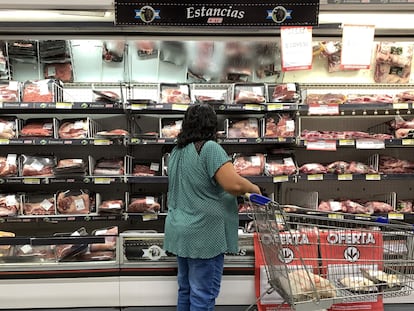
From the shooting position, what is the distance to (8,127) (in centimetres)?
372

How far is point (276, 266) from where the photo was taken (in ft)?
7.86

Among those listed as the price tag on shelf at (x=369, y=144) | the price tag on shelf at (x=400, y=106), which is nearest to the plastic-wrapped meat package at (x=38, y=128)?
the price tag on shelf at (x=369, y=144)

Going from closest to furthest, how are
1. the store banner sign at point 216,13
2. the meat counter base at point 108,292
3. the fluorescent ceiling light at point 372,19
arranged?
1. the store banner sign at point 216,13
2. the meat counter base at point 108,292
3. the fluorescent ceiling light at point 372,19

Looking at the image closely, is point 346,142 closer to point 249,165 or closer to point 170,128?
point 249,165

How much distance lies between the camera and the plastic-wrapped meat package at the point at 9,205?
3.62 meters

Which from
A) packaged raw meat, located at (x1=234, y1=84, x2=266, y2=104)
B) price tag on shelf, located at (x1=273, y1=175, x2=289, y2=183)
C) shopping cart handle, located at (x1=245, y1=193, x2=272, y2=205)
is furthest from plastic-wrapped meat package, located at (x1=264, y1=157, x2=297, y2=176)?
shopping cart handle, located at (x1=245, y1=193, x2=272, y2=205)

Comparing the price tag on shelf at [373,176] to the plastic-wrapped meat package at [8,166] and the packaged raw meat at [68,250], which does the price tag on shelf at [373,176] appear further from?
the plastic-wrapped meat package at [8,166]

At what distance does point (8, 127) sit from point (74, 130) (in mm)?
629

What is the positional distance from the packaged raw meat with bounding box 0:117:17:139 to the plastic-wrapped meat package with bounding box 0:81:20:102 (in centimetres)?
24

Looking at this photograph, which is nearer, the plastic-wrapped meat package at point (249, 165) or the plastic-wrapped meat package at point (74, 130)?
the plastic-wrapped meat package at point (74, 130)

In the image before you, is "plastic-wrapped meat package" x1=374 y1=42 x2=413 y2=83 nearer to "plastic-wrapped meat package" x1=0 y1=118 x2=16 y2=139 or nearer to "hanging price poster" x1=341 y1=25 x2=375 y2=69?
"hanging price poster" x1=341 y1=25 x2=375 y2=69

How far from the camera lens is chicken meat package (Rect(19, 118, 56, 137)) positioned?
12.1 feet

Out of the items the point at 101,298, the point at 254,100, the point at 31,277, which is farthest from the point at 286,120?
the point at 31,277

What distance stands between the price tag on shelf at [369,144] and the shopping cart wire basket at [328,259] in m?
1.30
